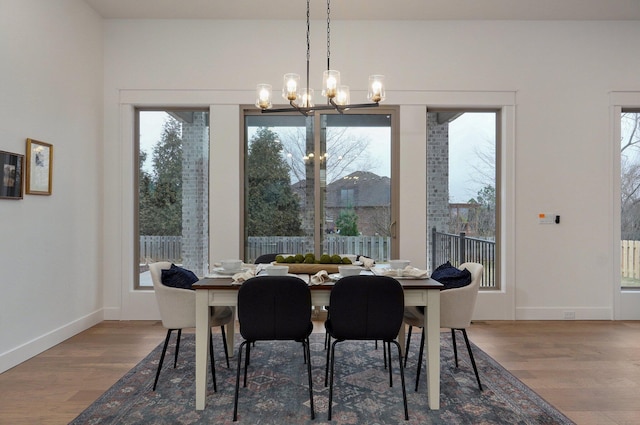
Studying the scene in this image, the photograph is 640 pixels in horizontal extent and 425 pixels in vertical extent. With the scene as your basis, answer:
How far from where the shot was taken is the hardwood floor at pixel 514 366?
7.66ft

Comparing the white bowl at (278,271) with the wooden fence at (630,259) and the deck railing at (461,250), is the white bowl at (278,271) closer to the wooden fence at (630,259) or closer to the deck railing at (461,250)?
the deck railing at (461,250)

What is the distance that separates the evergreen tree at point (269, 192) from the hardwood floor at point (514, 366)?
128cm

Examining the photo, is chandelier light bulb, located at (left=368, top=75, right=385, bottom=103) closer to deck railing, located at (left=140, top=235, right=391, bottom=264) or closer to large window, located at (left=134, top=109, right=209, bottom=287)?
deck railing, located at (left=140, top=235, right=391, bottom=264)

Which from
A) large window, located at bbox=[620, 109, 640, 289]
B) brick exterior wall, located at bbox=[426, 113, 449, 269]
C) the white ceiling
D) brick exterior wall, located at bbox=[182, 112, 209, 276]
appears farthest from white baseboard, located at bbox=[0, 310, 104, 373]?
large window, located at bbox=[620, 109, 640, 289]

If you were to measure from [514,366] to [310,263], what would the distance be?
1.81 metres

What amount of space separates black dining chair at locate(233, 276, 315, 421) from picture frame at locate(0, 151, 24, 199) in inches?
85.4

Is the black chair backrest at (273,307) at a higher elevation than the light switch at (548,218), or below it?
below

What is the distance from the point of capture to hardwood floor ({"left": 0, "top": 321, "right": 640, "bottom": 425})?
2.33 meters

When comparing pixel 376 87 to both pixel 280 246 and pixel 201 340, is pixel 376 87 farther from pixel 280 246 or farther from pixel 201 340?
pixel 280 246

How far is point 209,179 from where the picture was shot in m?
4.30

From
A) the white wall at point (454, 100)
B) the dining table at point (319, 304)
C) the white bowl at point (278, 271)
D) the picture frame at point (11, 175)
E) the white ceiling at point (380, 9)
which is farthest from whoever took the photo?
the white wall at point (454, 100)

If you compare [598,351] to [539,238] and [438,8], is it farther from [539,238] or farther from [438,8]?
[438,8]

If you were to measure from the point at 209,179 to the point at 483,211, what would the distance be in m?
3.19

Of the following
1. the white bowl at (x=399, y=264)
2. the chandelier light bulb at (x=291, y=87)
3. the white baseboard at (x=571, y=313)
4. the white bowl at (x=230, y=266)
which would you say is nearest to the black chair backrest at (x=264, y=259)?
the white bowl at (x=230, y=266)
